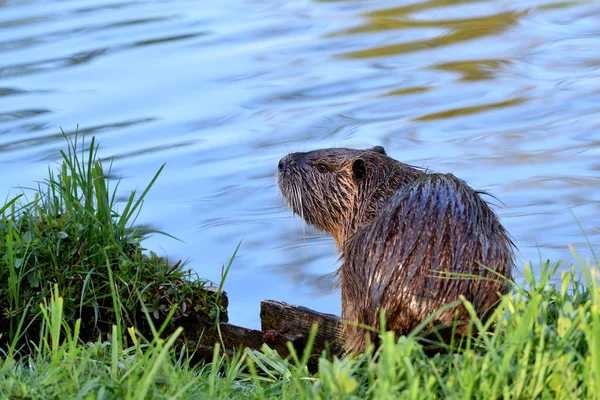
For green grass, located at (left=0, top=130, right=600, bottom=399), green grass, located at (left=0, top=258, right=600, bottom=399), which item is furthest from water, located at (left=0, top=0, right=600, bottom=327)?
green grass, located at (left=0, top=258, right=600, bottom=399)

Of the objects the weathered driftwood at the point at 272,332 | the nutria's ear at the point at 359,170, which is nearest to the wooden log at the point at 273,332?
the weathered driftwood at the point at 272,332

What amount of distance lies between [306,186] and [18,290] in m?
1.27

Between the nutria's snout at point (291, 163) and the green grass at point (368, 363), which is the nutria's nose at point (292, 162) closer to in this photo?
the nutria's snout at point (291, 163)

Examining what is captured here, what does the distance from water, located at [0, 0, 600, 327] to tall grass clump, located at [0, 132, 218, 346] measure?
1.03 m

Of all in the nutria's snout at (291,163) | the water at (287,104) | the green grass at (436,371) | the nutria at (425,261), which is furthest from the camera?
the water at (287,104)

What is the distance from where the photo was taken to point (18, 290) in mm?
4059

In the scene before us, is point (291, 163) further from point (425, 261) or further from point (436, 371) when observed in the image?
point (436, 371)

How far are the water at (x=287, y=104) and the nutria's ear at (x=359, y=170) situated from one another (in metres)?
1.20

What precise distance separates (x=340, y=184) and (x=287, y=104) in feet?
13.8

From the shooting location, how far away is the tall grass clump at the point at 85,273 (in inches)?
161

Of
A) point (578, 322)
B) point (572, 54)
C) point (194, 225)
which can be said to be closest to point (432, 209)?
point (578, 322)

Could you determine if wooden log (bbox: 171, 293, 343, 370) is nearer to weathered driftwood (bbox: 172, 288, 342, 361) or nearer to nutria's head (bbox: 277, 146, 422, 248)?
weathered driftwood (bbox: 172, 288, 342, 361)

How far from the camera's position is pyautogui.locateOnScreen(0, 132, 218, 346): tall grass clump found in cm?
→ 410

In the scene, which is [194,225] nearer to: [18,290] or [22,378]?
[18,290]
